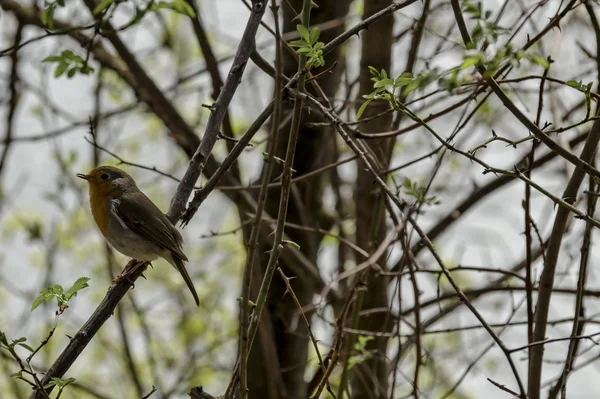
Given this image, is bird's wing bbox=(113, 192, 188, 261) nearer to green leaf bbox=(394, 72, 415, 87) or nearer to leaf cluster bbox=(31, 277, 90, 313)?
leaf cluster bbox=(31, 277, 90, 313)

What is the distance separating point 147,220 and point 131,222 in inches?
7.4

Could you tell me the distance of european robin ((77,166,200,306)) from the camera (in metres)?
4.07

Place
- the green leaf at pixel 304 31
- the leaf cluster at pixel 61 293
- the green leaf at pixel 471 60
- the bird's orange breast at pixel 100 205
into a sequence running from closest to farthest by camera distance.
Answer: the green leaf at pixel 471 60 → the green leaf at pixel 304 31 → the leaf cluster at pixel 61 293 → the bird's orange breast at pixel 100 205

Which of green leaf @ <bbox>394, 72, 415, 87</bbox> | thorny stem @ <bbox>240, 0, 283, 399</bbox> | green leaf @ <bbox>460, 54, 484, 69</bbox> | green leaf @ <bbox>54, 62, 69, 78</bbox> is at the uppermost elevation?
green leaf @ <bbox>54, 62, 69, 78</bbox>

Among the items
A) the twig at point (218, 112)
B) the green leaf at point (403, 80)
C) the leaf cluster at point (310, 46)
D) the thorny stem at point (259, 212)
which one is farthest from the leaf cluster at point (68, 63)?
the green leaf at point (403, 80)

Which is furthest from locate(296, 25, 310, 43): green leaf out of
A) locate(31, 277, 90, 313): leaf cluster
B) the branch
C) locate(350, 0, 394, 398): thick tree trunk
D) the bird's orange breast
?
the bird's orange breast

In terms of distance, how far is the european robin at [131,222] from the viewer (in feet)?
13.4

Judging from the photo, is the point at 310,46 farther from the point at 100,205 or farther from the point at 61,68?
the point at 100,205

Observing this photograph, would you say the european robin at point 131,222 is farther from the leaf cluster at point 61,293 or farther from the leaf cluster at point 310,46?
the leaf cluster at point 310,46

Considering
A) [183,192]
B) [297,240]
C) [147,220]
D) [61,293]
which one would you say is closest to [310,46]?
[183,192]

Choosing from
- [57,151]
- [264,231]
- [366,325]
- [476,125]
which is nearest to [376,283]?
[366,325]

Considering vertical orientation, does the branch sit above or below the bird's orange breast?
below

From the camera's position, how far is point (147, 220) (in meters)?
4.23

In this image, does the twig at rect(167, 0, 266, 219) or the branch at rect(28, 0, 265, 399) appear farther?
the twig at rect(167, 0, 266, 219)
